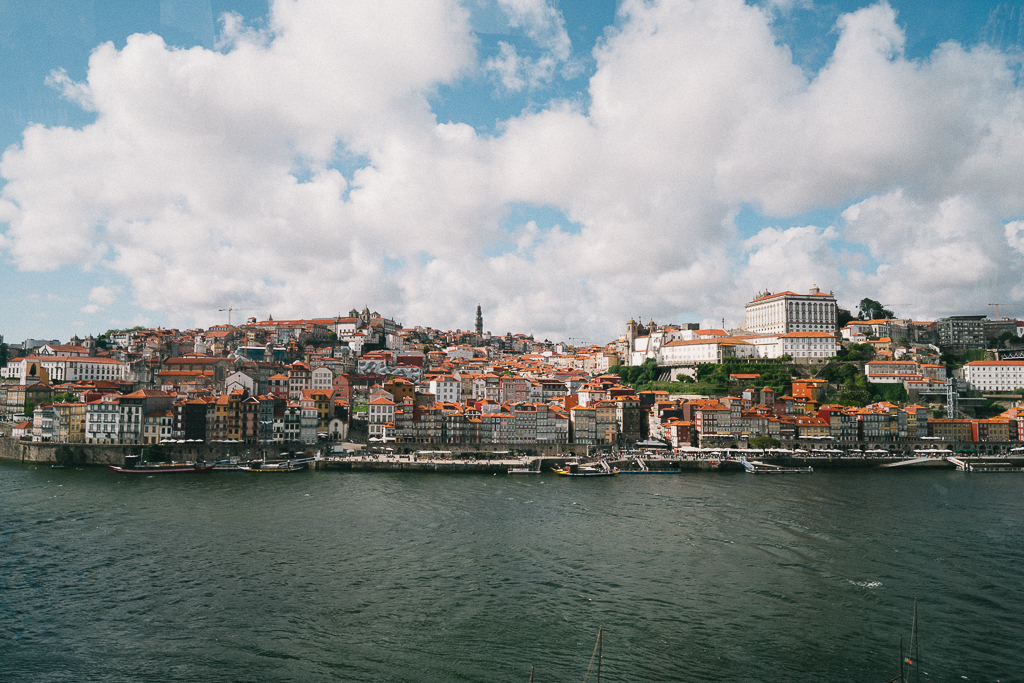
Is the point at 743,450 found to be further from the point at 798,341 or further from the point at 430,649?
the point at 430,649

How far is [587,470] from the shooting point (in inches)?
1582

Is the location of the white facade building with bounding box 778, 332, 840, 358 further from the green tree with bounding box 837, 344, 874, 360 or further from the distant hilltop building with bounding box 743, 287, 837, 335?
the distant hilltop building with bounding box 743, 287, 837, 335

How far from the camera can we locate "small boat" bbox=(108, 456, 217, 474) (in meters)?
39.0

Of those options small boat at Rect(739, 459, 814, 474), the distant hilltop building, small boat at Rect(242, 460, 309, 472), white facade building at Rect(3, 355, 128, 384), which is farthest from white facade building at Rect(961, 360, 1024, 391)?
white facade building at Rect(3, 355, 128, 384)

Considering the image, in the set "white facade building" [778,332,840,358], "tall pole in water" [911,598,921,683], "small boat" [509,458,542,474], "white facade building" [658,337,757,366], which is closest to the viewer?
"tall pole in water" [911,598,921,683]

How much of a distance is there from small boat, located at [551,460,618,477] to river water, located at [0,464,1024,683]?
9488mm

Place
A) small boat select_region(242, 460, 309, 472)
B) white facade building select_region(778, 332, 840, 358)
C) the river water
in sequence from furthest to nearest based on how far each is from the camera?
white facade building select_region(778, 332, 840, 358) < small boat select_region(242, 460, 309, 472) < the river water

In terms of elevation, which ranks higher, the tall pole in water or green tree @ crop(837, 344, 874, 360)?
green tree @ crop(837, 344, 874, 360)

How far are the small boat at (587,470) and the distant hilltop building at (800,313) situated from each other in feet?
124

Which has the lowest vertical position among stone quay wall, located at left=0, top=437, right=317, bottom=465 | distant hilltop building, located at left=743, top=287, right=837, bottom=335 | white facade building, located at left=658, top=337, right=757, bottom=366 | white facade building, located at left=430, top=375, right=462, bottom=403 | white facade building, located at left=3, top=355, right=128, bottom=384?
stone quay wall, located at left=0, top=437, right=317, bottom=465

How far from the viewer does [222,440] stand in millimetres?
43781

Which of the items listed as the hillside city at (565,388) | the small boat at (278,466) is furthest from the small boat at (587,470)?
the small boat at (278,466)

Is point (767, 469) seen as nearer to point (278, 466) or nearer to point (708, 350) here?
point (708, 350)

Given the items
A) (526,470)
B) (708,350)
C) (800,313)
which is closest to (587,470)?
(526,470)
